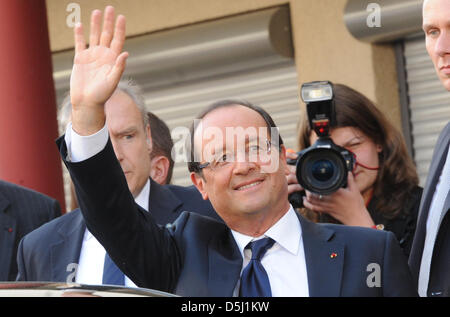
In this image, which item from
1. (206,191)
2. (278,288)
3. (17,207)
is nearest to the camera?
(278,288)

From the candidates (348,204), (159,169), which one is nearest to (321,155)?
(348,204)

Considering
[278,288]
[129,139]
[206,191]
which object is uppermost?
[129,139]

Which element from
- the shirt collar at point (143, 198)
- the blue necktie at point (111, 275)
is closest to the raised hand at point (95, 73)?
→ the blue necktie at point (111, 275)

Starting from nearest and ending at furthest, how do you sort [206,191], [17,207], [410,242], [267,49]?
[206,191]
[410,242]
[17,207]
[267,49]

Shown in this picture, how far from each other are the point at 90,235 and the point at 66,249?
102mm

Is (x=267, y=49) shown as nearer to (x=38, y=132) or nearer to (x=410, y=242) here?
(x=38, y=132)

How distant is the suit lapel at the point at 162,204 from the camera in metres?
3.61

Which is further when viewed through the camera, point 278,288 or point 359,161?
point 359,161

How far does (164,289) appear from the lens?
2811mm

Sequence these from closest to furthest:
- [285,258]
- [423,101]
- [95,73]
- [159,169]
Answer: [95,73] < [285,258] < [159,169] < [423,101]

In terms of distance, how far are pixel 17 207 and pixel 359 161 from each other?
147cm

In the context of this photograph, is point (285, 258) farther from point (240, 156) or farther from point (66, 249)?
point (66, 249)

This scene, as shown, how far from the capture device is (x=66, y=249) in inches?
135

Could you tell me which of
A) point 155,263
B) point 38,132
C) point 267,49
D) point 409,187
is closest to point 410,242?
point 409,187
